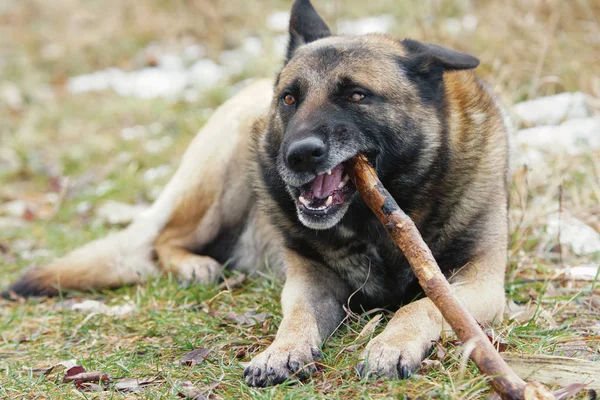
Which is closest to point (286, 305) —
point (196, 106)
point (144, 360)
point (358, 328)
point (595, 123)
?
point (358, 328)

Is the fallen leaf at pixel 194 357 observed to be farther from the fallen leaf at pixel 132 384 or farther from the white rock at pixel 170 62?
the white rock at pixel 170 62

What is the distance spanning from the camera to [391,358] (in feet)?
7.70

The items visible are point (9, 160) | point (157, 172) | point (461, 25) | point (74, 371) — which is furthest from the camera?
point (9, 160)

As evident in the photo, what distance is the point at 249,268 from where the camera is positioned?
13.5ft

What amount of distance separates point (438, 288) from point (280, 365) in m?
0.62

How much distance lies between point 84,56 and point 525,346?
9.26 m

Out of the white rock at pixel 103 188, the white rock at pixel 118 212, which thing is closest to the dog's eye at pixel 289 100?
the white rock at pixel 118 212

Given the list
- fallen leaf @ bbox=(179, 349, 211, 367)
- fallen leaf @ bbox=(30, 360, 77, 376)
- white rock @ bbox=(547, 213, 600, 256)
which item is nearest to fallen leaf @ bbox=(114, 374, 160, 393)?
fallen leaf @ bbox=(179, 349, 211, 367)

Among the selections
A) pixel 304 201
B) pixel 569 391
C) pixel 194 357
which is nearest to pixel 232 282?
pixel 194 357

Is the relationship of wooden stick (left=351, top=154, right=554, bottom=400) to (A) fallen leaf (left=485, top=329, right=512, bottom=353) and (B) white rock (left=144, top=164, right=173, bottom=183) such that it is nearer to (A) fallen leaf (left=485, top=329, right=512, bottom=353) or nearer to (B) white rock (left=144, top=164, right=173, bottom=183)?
(A) fallen leaf (left=485, top=329, right=512, bottom=353)

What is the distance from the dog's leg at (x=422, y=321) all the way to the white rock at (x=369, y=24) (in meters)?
5.70

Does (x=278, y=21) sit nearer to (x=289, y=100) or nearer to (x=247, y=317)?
(x=289, y=100)

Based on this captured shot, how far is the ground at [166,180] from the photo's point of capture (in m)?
2.64

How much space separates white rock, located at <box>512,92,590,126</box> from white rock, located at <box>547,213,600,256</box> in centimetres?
151
